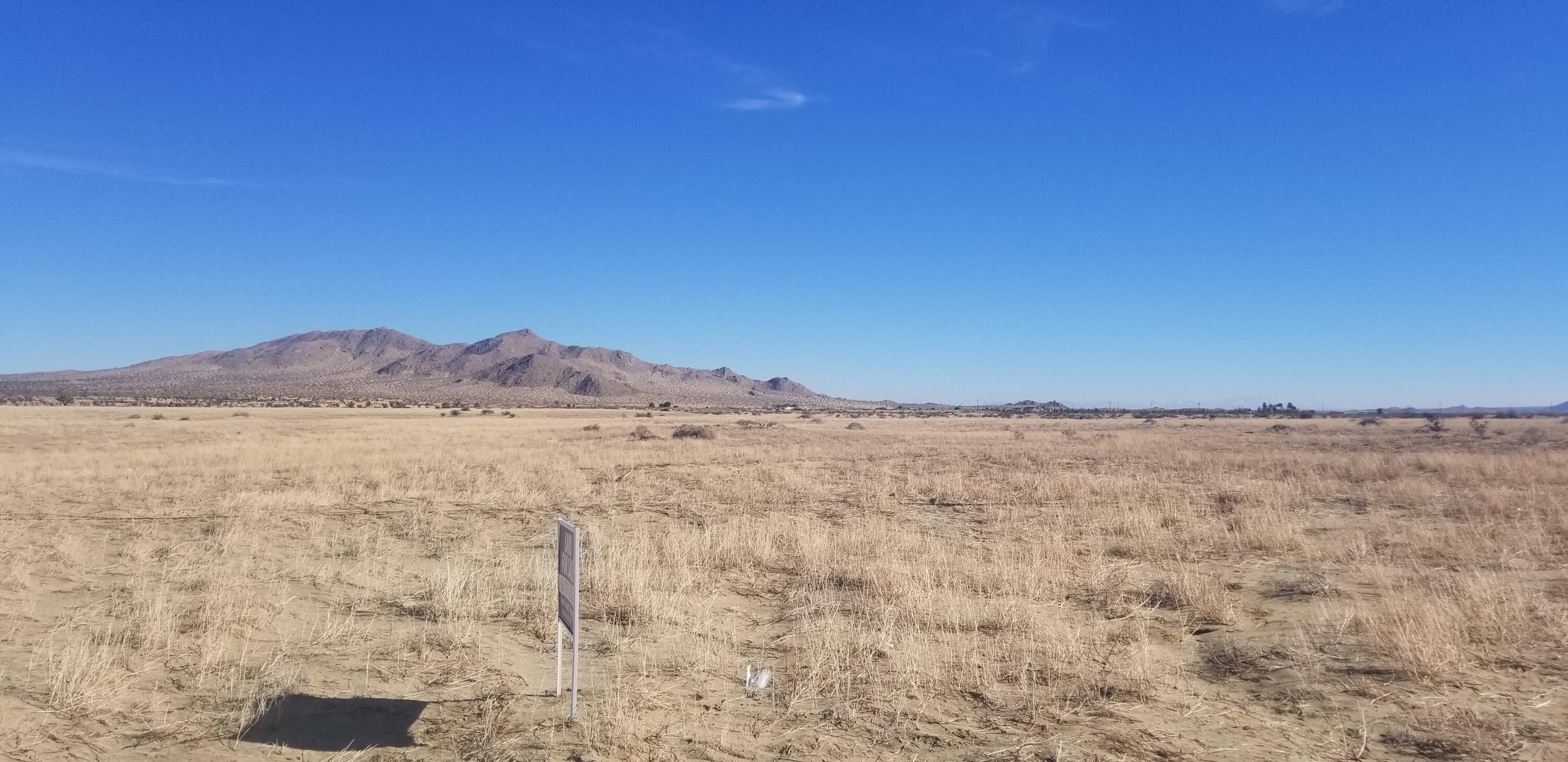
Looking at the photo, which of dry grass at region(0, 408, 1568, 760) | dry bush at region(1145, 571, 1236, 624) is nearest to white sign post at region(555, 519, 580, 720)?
dry grass at region(0, 408, 1568, 760)

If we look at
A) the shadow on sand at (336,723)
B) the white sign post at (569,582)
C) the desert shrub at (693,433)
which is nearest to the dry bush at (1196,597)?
the white sign post at (569,582)

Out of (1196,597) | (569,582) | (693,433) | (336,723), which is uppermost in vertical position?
(569,582)

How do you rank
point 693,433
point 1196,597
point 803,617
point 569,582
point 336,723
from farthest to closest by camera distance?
point 693,433 → point 1196,597 → point 803,617 → point 336,723 → point 569,582

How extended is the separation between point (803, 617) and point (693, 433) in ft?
102

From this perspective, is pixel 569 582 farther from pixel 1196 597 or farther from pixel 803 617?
pixel 1196 597

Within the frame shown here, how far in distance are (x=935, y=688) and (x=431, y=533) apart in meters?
9.64

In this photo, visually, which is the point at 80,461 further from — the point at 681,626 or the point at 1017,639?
the point at 1017,639

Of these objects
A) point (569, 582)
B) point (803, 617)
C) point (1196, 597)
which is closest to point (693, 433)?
point (803, 617)

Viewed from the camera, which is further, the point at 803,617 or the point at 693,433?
the point at 693,433

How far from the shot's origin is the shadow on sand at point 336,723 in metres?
5.33

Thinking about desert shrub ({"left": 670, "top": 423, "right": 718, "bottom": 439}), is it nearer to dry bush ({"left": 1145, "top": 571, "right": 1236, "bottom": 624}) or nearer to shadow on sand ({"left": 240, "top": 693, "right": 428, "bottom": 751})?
dry bush ({"left": 1145, "top": 571, "right": 1236, "bottom": 624})

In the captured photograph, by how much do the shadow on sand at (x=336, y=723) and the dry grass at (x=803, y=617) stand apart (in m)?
0.09

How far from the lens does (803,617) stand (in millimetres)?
8359

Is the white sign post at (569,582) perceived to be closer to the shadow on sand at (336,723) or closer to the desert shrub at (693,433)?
the shadow on sand at (336,723)
